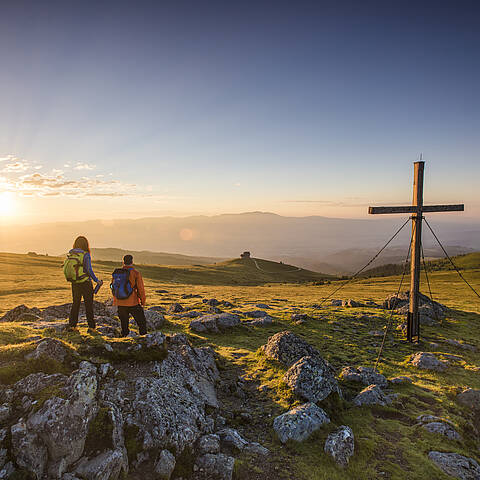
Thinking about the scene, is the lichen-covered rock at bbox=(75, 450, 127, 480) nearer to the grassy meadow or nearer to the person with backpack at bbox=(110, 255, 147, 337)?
the grassy meadow

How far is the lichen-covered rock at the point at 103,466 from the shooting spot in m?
5.86

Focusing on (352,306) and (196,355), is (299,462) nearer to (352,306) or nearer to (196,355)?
Result: (196,355)

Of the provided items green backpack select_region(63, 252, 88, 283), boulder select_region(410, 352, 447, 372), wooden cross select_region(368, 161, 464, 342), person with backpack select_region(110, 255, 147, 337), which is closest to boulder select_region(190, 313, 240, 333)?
person with backpack select_region(110, 255, 147, 337)

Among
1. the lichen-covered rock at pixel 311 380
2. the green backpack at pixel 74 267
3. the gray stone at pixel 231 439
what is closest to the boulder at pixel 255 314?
the lichen-covered rock at pixel 311 380

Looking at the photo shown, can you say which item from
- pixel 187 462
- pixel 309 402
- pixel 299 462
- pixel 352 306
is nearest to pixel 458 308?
pixel 352 306

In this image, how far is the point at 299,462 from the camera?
25.0 feet

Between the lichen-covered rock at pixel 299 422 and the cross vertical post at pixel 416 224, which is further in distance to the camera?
the cross vertical post at pixel 416 224

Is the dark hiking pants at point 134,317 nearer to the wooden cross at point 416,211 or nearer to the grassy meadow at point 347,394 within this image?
the grassy meadow at point 347,394

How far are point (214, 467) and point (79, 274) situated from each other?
26.8 feet

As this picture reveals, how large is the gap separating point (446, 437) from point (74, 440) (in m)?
10.6

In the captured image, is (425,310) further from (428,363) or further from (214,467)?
(214,467)

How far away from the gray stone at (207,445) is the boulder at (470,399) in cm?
1013

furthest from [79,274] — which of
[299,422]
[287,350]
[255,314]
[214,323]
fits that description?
[255,314]

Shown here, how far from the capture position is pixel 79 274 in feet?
36.9
